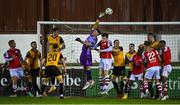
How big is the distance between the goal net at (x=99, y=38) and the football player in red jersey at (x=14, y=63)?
2.74 ft

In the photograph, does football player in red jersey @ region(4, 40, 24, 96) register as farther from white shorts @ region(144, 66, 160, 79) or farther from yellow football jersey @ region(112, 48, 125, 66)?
white shorts @ region(144, 66, 160, 79)

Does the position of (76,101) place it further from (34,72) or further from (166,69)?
(166,69)

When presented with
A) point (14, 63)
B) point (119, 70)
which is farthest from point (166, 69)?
point (14, 63)

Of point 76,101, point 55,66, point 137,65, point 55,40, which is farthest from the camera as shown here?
point 137,65

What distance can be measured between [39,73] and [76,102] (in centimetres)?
330

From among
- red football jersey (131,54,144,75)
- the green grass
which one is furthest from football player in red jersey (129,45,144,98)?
the green grass

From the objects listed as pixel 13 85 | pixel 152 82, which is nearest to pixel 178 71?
pixel 152 82

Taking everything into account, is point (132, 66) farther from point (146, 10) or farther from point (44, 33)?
point (146, 10)

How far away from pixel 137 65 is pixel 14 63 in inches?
163

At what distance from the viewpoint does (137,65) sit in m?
23.0

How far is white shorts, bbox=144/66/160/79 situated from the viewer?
2203cm

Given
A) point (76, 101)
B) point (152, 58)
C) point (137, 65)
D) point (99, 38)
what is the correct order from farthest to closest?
point (99, 38) < point (137, 65) < point (152, 58) < point (76, 101)

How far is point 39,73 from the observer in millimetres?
23625

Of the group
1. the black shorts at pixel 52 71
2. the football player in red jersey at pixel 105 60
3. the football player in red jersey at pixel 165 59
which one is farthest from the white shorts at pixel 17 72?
the football player in red jersey at pixel 165 59
